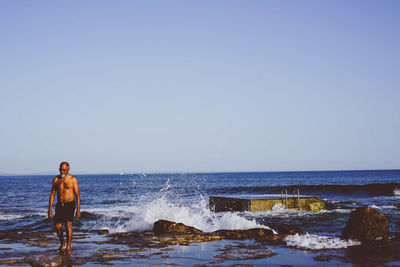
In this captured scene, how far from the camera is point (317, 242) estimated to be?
1055cm

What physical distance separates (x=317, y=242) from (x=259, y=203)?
41.4 feet

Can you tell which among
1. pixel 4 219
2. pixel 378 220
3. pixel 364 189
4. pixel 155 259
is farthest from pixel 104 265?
pixel 364 189

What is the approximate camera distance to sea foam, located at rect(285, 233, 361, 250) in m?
10.1

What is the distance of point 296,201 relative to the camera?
2433 cm

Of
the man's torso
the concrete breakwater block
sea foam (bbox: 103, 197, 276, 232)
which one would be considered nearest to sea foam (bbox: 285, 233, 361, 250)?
sea foam (bbox: 103, 197, 276, 232)

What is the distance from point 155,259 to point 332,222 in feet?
40.7

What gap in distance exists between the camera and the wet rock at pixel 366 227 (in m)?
11.2

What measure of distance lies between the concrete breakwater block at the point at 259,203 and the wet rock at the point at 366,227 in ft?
37.2

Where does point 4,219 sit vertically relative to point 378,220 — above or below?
below

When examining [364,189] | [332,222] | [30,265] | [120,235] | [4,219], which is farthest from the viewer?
[364,189]

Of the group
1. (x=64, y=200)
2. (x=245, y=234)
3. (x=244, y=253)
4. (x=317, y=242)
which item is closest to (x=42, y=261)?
(x=64, y=200)

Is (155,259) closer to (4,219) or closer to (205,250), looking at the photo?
(205,250)

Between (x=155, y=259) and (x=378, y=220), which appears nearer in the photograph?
(x=155, y=259)

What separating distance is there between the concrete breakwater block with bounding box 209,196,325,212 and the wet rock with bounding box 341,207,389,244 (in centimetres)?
1135
